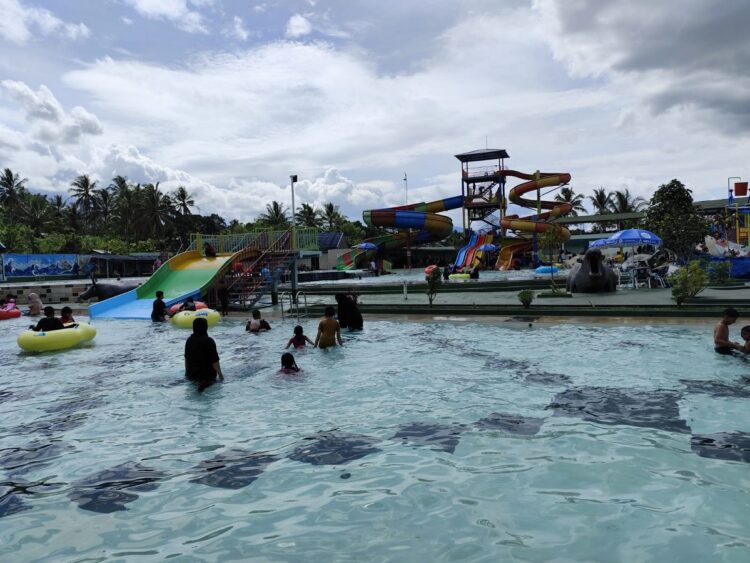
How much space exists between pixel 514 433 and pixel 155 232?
192 ft

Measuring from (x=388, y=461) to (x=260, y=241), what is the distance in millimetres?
20094

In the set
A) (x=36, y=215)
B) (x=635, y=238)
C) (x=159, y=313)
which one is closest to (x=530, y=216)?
(x=635, y=238)

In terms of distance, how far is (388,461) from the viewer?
5.79m

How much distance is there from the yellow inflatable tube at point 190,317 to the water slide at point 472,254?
81.0ft

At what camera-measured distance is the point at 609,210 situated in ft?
225

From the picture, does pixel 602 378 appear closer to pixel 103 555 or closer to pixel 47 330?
pixel 103 555

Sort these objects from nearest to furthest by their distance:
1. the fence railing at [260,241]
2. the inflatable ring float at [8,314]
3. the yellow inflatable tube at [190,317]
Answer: the yellow inflatable tube at [190,317]
the inflatable ring float at [8,314]
the fence railing at [260,241]

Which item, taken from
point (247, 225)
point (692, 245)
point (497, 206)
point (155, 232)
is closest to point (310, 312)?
point (692, 245)

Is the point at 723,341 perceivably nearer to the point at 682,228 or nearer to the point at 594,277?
the point at 594,277

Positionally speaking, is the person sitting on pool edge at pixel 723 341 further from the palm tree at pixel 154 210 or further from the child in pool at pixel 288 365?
the palm tree at pixel 154 210

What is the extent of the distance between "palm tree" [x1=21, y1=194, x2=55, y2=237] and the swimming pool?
169 feet

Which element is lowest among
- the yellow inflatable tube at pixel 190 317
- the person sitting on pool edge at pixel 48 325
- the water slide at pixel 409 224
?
the yellow inflatable tube at pixel 190 317

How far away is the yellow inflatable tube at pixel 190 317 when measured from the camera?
1611cm

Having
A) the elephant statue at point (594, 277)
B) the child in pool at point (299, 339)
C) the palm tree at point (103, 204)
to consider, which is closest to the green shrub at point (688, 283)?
the elephant statue at point (594, 277)
